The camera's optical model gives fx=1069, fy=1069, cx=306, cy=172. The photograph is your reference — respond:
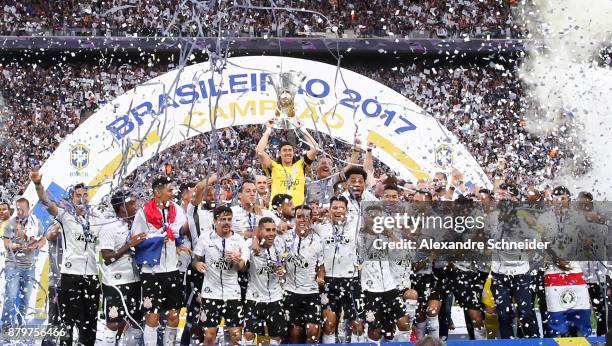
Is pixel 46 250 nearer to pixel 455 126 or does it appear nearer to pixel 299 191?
pixel 299 191

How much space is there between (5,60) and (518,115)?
9559 millimetres

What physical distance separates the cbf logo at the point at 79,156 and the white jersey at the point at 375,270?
3248 millimetres

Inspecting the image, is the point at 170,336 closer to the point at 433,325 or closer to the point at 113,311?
the point at 113,311

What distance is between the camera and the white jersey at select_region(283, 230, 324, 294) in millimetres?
7887

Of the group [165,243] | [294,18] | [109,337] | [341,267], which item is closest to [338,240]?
[341,267]

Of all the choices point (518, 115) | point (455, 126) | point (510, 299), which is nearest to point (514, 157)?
point (455, 126)

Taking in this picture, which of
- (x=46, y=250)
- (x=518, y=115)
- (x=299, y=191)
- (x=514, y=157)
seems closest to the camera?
(x=299, y=191)

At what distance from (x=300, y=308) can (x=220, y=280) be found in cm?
66

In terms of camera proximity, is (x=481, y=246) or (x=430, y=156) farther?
(x=430, y=156)

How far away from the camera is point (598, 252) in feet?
26.8

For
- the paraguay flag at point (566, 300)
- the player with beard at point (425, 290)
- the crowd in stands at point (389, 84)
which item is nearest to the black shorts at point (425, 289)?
the player with beard at point (425, 290)

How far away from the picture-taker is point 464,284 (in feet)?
27.5

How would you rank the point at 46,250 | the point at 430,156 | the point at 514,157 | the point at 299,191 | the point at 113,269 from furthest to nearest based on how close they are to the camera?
the point at 514,157
the point at 430,156
the point at 46,250
the point at 299,191
the point at 113,269

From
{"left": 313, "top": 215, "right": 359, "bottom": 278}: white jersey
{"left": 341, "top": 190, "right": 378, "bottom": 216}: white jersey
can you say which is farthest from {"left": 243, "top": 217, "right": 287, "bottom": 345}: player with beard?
{"left": 341, "top": 190, "right": 378, "bottom": 216}: white jersey
